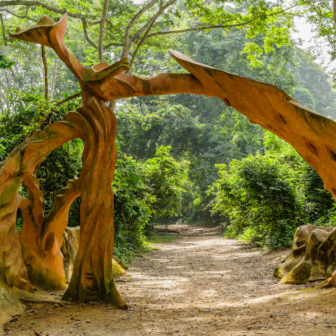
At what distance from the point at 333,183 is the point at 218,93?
7.16ft

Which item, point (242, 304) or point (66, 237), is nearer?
point (242, 304)

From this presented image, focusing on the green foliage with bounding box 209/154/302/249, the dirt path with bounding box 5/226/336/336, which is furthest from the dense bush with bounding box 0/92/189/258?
the green foliage with bounding box 209/154/302/249

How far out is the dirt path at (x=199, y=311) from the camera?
3965 millimetres

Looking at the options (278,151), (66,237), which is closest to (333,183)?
(66,237)

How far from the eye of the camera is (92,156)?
537cm

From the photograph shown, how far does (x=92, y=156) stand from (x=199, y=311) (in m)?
3.09

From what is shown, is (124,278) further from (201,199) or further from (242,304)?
(201,199)

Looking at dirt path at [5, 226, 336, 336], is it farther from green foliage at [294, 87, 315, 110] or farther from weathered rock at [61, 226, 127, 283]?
green foliage at [294, 87, 315, 110]

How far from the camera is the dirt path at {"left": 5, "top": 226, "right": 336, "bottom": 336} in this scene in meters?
3.96

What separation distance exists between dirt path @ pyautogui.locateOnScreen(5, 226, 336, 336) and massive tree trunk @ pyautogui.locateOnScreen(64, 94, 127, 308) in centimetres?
27

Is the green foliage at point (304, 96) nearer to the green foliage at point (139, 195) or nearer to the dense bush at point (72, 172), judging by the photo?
the green foliage at point (139, 195)

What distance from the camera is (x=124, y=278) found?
28.3 ft

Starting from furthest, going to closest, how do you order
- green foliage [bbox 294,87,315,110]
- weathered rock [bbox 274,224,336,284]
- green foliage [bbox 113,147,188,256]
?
green foliage [bbox 294,87,315,110], green foliage [bbox 113,147,188,256], weathered rock [bbox 274,224,336,284]

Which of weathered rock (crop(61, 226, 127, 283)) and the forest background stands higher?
the forest background
